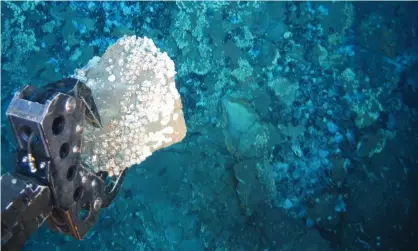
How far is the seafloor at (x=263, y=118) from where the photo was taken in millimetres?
1329

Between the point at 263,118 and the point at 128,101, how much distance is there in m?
0.51

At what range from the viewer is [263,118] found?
55.6 inches

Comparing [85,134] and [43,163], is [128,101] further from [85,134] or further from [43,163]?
[43,163]

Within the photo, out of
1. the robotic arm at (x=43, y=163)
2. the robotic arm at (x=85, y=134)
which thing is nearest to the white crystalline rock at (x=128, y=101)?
the robotic arm at (x=85, y=134)

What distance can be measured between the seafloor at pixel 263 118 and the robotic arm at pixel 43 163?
21.6 inches

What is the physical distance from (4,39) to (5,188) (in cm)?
91

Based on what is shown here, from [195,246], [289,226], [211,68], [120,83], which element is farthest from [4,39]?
[289,226]

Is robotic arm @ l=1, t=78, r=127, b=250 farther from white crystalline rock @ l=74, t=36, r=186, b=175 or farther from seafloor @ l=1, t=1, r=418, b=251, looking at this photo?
seafloor @ l=1, t=1, r=418, b=251

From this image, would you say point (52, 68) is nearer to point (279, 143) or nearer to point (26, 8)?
point (26, 8)

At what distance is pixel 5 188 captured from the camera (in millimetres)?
767

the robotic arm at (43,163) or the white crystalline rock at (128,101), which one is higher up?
the robotic arm at (43,163)

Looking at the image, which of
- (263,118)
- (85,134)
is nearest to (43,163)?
(85,134)

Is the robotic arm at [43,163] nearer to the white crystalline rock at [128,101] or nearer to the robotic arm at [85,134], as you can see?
the robotic arm at [85,134]

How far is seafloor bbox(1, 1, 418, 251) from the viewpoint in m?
1.33
